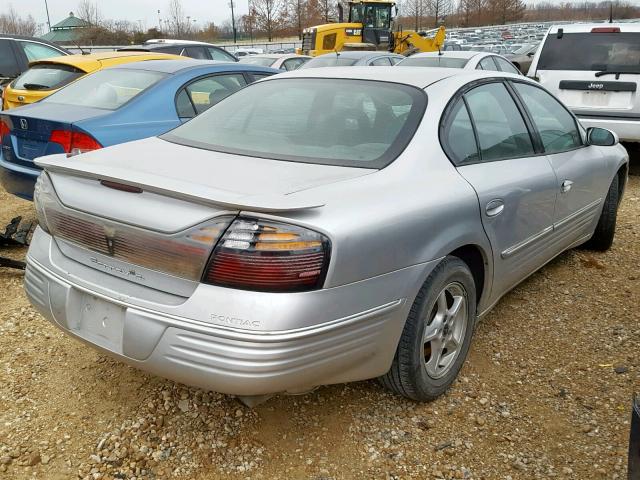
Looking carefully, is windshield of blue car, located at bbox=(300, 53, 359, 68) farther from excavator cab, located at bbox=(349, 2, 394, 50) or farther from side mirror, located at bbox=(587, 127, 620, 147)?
excavator cab, located at bbox=(349, 2, 394, 50)

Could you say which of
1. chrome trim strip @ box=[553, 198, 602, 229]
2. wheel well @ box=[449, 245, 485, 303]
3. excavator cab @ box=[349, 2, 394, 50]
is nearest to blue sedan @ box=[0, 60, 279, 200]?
wheel well @ box=[449, 245, 485, 303]

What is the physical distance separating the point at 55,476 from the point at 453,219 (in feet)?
6.14

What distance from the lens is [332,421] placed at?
2.58 metres

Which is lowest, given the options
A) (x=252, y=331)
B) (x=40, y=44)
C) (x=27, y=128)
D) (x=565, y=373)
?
(x=565, y=373)

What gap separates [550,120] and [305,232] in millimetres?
2441

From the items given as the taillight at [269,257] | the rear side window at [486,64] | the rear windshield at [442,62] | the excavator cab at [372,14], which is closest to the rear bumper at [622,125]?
the rear side window at [486,64]

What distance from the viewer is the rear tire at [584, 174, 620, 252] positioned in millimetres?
4484

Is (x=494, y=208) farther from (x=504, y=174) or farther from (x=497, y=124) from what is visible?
(x=497, y=124)

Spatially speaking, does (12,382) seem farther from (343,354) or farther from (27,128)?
→ (27,128)

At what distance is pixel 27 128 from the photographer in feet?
14.7

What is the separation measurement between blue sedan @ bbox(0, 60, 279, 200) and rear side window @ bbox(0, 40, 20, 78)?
4.55 meters

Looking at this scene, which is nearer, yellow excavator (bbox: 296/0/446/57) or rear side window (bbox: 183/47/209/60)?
rear side window (bbox: 183/47/209/60)

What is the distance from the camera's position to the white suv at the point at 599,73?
6.77 m

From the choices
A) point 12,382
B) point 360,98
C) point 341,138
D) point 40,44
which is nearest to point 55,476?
point 12,382
